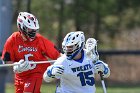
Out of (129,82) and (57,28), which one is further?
(57,28)

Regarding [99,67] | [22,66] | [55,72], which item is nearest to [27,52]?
[22,66]

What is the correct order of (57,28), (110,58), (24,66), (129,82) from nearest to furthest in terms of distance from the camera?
(24,66) < (110,58) < (129,82) < (57,28)

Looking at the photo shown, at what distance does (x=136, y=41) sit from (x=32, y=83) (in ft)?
61.4

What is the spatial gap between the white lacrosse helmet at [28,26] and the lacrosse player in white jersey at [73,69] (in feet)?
3.68

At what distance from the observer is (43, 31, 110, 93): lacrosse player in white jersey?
7.80 meters

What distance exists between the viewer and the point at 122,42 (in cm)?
2759

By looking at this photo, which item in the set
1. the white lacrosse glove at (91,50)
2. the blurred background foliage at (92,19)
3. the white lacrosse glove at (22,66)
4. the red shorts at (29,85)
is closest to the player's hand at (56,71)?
the white lacrosse glove at (91,50)

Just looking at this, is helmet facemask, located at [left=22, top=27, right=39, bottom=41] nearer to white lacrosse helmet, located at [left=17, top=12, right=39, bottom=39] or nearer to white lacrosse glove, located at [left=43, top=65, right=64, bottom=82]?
white lacrosse helmet, located at [left=17, top=12, right=39, bottom=39]

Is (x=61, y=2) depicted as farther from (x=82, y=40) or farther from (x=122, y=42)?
(x=82, y=40)

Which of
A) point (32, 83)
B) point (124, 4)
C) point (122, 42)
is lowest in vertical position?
point (122, 42)

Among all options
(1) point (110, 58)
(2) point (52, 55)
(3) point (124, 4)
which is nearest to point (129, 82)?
(1) point (110, 58)

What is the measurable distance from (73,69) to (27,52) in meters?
1.46

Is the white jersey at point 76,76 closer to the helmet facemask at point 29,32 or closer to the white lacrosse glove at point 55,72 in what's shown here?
the white lacrosse glove at point 55,72

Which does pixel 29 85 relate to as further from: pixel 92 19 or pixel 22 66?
pixel 92 19
